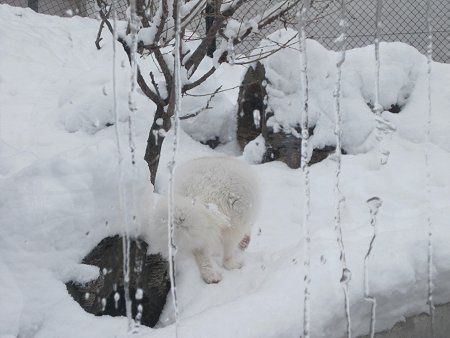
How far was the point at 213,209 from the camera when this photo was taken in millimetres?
3365

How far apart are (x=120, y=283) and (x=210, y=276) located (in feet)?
1.45

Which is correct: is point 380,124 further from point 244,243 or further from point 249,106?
point 244,243

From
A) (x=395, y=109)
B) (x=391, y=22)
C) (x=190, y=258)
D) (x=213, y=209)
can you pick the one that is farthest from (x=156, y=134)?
(x=391, y=22)

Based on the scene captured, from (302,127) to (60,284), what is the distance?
3.01 m

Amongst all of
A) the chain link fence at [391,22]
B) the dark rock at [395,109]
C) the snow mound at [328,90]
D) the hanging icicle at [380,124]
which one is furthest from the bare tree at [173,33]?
the chain link fence at [391,22]

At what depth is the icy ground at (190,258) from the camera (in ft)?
8.64

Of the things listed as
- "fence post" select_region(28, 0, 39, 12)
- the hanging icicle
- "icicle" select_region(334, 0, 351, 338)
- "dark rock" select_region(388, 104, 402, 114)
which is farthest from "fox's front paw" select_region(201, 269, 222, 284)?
"fence post" select_region(28, 0, 39, 12)

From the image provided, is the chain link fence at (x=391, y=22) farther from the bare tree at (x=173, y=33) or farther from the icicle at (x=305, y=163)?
the bare tree at (x=173, y=33)

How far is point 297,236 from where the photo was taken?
13.7 feet

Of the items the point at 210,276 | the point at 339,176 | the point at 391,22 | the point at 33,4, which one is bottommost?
the point at 210,276

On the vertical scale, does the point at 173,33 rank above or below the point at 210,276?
above

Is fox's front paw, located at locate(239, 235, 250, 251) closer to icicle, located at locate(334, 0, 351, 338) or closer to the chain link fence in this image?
icicle, located at locate(334, 0, 351, 338)

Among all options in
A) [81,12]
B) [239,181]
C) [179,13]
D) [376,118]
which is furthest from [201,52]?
[81,12]

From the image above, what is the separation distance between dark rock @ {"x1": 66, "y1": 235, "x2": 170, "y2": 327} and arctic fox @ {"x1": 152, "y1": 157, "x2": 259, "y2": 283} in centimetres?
19
